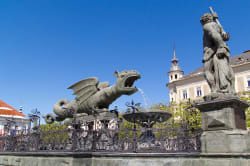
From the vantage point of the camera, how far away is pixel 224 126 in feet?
19.1

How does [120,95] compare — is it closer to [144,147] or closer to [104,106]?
[104,106]

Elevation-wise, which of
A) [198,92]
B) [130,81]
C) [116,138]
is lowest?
[116,138]

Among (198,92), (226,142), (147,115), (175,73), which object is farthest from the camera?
(175,73)

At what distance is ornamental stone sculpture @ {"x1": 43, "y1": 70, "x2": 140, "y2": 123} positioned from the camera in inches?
403

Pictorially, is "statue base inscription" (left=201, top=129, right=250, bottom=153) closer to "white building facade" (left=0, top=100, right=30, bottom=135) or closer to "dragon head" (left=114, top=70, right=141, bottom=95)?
"dragon head" (left=114, top=70, right=141, bottom=95)

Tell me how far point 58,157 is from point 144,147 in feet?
8.85

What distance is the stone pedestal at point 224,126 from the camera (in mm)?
5605

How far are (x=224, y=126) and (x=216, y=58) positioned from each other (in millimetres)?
1814

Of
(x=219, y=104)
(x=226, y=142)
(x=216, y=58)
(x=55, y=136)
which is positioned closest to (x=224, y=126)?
(x=226, y=142)

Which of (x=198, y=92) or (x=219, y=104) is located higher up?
(x=198, y=92)

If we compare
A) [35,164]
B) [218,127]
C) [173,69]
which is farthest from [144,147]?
[173,69]

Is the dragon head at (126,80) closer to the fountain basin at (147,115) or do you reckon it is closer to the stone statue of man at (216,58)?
the fountain basin at (147,115)

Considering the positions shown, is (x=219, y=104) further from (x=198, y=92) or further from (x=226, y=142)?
(x=198, y=92)

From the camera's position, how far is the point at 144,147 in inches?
308
